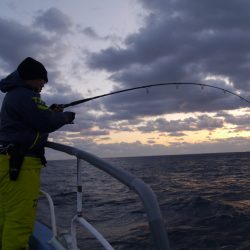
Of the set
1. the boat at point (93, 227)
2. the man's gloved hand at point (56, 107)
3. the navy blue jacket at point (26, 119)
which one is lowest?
the boat at point (93, 227)

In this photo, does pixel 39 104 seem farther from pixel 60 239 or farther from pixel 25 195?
pixel 60 239

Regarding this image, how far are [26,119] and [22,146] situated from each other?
0.24 metres

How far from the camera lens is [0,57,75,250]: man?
3172 millimetres

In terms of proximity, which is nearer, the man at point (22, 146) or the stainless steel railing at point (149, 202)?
the stainless steel railing at point (149, 202)

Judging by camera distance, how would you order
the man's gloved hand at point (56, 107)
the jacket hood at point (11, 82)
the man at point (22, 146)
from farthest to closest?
the man's gloved hand at point (56, 107) → the jacket hood at point (11, 82) → the man at point (22, 146)

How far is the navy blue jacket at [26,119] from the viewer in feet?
10.7

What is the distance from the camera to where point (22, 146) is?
3.29 m

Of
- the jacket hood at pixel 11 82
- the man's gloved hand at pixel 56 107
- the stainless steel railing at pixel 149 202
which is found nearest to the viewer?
the stainless steel railing at pixel 149 202

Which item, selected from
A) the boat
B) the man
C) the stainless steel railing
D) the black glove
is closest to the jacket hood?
the man

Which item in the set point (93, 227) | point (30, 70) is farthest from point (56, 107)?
point (93, 227)

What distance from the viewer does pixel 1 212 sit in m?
3.38

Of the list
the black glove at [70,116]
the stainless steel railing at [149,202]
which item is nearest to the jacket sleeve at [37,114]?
the black glove at [70,116]

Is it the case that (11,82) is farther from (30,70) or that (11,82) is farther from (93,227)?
(93,227)

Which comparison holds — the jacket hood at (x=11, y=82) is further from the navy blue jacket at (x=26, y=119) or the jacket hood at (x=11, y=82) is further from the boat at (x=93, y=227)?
the boat at (x=93, y=227)
